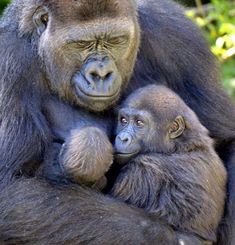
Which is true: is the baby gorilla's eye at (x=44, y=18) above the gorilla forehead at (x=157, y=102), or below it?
above

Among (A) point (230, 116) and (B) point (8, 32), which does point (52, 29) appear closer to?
(B) point (8, 32)

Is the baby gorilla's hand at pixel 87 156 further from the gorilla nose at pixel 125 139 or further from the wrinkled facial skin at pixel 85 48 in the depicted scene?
the wrinkled facial skin at pixel 85 48

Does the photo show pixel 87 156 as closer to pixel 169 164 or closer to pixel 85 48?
pixel 169 164

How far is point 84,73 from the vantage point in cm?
547

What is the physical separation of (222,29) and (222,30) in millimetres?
17

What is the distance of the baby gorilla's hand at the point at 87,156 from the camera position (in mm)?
5297

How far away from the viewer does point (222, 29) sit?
26.8 feet

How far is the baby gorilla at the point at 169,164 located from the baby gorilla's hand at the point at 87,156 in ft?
0.55

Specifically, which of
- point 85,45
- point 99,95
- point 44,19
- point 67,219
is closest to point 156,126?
point 99,95

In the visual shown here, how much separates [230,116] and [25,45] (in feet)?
4.74

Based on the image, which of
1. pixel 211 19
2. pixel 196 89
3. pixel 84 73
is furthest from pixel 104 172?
pixel 211 19

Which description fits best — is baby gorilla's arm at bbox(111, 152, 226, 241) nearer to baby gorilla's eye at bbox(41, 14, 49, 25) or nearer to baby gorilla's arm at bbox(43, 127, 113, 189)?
baby gorilla's arm at bbox(43, 127, 113, 189)

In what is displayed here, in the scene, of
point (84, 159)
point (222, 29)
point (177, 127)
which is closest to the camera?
point (84, 159)

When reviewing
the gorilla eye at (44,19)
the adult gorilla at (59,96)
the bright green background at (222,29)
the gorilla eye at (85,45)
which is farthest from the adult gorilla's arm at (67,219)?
the bright green background at (222,29)
